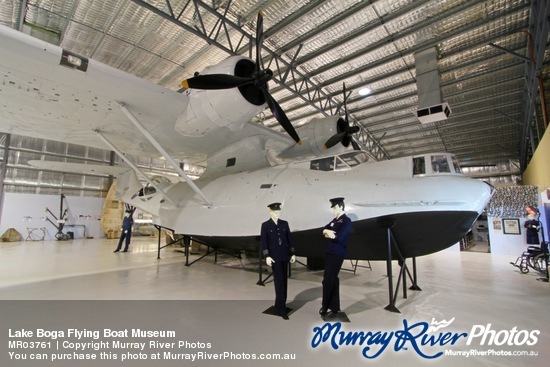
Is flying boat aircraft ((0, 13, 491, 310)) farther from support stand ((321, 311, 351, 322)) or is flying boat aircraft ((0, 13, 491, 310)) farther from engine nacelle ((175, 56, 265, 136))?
support stand ((321, 311, 351, 322))

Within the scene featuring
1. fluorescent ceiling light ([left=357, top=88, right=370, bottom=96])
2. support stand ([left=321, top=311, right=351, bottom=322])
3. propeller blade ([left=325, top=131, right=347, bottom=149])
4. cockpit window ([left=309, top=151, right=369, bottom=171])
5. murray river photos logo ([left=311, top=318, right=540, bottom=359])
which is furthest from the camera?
fluorescent ceiling light ([left=357, top=88, right=370, bottom=96])

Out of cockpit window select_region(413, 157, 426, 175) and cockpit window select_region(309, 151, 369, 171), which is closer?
cockpit window select_region(413, 157, 426, 175)

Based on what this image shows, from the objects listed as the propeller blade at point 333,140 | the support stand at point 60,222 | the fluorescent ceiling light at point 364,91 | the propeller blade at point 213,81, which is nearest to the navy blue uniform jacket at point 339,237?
the propeller blade at point 213,81

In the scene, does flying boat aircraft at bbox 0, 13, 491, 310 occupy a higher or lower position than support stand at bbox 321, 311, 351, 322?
higher

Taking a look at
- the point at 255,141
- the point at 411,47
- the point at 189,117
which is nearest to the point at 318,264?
the point at 255,141

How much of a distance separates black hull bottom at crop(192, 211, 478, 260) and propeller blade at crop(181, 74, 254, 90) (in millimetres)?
3105

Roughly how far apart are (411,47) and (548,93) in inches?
344

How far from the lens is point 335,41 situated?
9.02 metres

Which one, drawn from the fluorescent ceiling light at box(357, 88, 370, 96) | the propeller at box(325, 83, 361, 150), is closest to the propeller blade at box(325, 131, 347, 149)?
the propeller at box(325, 83, 361, 150)

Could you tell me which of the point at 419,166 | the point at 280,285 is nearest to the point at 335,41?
the point at 419,166

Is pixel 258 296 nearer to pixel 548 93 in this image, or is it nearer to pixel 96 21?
pixel 96 21

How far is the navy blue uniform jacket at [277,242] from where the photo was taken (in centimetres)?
404

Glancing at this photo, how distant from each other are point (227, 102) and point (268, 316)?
12.3ft

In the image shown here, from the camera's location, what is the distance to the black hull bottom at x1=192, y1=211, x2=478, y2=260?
4.22 m
